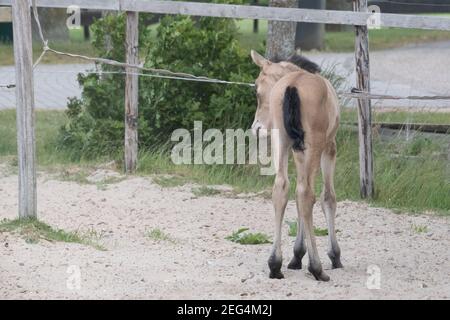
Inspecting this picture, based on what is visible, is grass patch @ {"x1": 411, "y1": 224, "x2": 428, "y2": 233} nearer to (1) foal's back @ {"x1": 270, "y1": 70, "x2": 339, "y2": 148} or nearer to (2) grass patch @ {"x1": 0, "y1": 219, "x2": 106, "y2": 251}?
(1) foal's back @ {"x1": 270, "y1": 70, "x2": 339, "y2": 148}

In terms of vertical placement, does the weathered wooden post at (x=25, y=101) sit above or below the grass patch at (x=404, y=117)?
above

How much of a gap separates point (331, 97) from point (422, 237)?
186 cm

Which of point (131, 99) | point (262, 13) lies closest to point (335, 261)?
point (262, 13)

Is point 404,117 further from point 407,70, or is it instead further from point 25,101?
point 407,70

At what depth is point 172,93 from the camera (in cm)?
1061

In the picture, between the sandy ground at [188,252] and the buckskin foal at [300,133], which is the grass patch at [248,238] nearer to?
the sandy ground at [188,252]

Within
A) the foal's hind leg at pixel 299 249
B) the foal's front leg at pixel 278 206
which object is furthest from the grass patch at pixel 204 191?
the foal's front leg at pixel 278 206

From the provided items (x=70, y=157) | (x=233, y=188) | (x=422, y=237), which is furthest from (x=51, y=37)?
(x=422, y=237)

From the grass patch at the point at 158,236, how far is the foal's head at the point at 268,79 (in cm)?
139

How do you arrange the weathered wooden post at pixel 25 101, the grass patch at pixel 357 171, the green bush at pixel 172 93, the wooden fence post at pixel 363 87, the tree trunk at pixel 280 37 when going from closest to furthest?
1. the weathered wooden post at pixel 25 101
2. the wooden fence post at pixel 363 87
3. the grass patch at pixel 357 171
4. the green bush at pixel 172 93
5. the tree trunk at pixel 280 37

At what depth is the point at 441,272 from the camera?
7.02 meters

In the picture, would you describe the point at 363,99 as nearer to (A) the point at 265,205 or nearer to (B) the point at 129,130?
(A) the point at 265,205

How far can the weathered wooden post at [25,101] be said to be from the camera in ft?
25.7

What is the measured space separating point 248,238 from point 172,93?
121 inches
